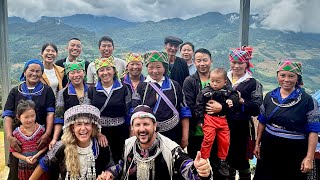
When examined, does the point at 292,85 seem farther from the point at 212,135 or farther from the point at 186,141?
the point at 186,141

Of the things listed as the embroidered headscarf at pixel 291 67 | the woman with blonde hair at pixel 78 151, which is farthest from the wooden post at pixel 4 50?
the embroidered headscarf at pixel 291 67

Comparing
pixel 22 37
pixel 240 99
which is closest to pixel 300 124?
pixel 240 99

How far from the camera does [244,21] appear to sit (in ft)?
16.0

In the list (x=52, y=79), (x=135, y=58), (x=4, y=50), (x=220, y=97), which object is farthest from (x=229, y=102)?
(x=4, y=50)

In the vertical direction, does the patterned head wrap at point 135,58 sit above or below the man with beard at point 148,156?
above

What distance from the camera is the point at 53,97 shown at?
3.78 meters

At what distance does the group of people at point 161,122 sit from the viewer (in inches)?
119

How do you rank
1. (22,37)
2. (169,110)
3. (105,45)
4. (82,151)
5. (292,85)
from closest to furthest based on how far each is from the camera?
(82,151), (292,85), (169,110), (105,45), (22,37)

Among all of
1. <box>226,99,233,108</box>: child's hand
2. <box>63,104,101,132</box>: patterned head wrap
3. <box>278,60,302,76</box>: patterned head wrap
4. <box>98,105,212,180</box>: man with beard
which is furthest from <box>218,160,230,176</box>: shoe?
<box>63,104,101,132</box>: patterned head wrap

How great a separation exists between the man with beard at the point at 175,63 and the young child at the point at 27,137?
199 cm

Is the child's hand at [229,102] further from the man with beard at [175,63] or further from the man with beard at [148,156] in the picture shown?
the man with beard at [175,63]

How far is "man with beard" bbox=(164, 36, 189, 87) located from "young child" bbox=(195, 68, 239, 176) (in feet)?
2.94

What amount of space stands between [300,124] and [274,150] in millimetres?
429

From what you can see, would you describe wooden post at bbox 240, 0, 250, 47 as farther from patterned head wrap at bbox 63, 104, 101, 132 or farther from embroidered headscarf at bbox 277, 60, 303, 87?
patterned head wrap at bbox 63, 104, 101, 132
